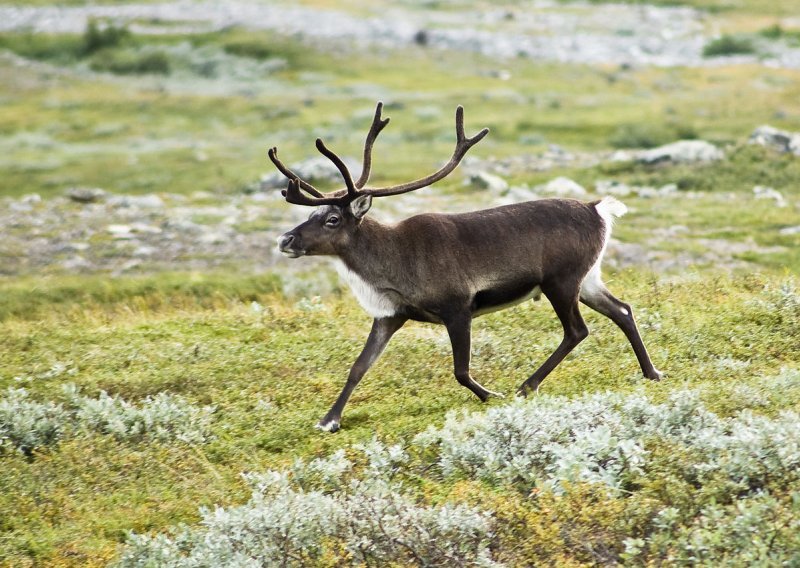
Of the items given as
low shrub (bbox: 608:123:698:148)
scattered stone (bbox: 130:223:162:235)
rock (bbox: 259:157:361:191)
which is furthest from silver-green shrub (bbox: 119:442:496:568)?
low shrub (bbox: 608:123:698:148)

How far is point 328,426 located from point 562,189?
1642cm

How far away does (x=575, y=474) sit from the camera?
7828mm

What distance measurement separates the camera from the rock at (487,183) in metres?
26.6

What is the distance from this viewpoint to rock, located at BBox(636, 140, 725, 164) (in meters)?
27.2

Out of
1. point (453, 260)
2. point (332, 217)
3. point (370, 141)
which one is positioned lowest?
point (453, 260)

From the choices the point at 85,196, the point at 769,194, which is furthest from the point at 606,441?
the point at 85,196

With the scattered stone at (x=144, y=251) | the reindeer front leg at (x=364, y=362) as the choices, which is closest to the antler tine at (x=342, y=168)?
the reindeer front leg at (x=364, y=362)

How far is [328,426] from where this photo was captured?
32.7 feet

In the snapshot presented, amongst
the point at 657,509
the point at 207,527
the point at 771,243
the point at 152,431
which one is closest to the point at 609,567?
the point at 657,509

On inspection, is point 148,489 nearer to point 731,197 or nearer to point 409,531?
point 409,531

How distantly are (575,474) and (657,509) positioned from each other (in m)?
0.71

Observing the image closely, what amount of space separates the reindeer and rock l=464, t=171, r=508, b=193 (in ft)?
52.6

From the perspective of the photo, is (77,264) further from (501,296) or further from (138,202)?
(501,296)

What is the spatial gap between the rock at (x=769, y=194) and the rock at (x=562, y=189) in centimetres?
384
